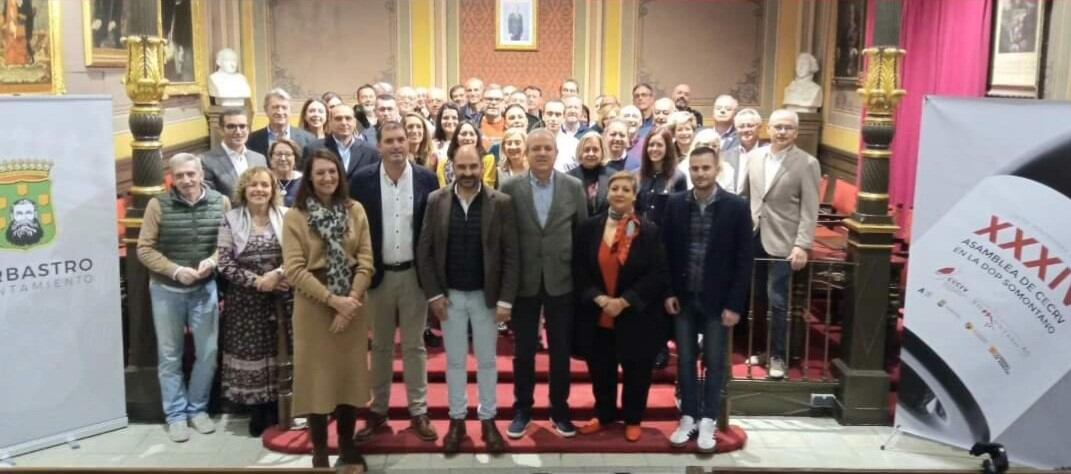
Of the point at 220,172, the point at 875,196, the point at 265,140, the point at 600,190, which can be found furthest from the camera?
the point at 265,140

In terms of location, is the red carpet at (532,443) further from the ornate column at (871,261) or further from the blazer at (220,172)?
the blazer at (220,172)

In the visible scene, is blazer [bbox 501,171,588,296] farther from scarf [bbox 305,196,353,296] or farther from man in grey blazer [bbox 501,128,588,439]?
scarf [bbox 305,196,353,296]

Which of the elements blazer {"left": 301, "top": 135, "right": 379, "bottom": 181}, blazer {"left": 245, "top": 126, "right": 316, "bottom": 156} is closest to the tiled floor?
blazer {"left": 301, "top": 135, "right": 379, "bottom": 181}

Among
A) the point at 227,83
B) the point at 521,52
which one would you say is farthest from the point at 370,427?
the point at 521,52

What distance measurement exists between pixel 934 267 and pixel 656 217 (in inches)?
51.2

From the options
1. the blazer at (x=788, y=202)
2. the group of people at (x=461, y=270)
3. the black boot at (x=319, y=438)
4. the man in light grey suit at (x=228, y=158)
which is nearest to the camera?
the group of people at (x=461, y=270)

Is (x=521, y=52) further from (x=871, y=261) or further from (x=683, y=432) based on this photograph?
(x=683, y=432)

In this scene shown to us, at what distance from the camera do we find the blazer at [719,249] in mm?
4301

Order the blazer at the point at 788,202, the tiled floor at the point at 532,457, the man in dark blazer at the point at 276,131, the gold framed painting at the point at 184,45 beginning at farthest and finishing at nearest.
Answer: the gold framed painting at the point at 184,45 → the man in dark blazer at the point at 276,131 → the blazer at the point at 788,202 → the tiled floor at the point at 532,457

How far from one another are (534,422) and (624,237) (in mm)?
1157

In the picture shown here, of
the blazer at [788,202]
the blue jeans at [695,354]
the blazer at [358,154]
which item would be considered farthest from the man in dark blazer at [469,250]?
the blazer at [788,202]

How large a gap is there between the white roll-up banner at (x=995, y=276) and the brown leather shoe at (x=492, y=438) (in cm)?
201

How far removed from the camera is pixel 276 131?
18.7ft

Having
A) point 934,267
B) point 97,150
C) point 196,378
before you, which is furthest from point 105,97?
point 934,267
